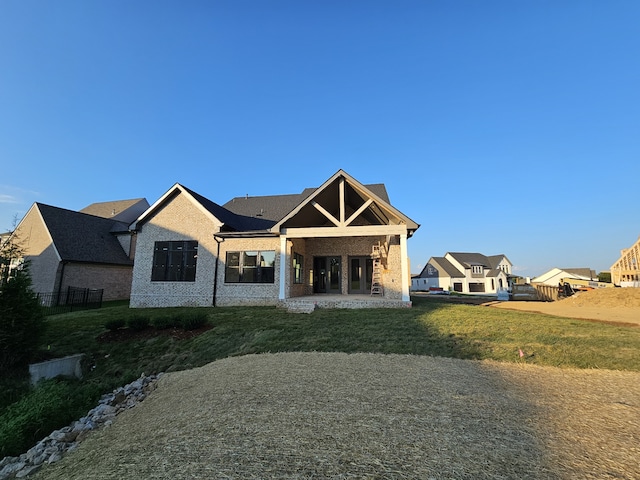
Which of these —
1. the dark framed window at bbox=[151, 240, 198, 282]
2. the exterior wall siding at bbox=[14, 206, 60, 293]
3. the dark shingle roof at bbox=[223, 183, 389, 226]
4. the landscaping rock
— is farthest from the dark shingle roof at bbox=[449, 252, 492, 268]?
the landscaping rock

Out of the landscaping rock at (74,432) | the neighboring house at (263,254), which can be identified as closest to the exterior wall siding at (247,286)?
the neighboring house at (263,254)

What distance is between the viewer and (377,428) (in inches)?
136

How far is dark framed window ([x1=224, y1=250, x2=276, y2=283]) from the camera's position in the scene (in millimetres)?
15141

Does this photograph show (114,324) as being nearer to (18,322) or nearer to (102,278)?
(18,322)

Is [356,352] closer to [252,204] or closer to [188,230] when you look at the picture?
[188,230]

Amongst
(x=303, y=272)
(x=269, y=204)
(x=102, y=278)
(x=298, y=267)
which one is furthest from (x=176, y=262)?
(x=102, y=278)

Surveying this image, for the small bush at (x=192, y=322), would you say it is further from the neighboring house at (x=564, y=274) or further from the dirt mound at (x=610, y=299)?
the neighboring house at (x=564, y=274)

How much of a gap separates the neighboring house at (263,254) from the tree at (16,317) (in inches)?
297

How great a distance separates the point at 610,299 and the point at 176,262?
27.0m

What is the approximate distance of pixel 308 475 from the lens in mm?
2660

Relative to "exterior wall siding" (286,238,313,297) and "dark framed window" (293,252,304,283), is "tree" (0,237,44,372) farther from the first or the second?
"dark framed window" (293,252,304,283)

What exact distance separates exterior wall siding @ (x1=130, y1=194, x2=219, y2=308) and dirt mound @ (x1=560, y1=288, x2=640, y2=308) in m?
23.1

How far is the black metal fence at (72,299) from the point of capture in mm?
17609

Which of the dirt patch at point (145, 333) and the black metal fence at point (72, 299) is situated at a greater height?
the black metal fence at point (72, 299)
